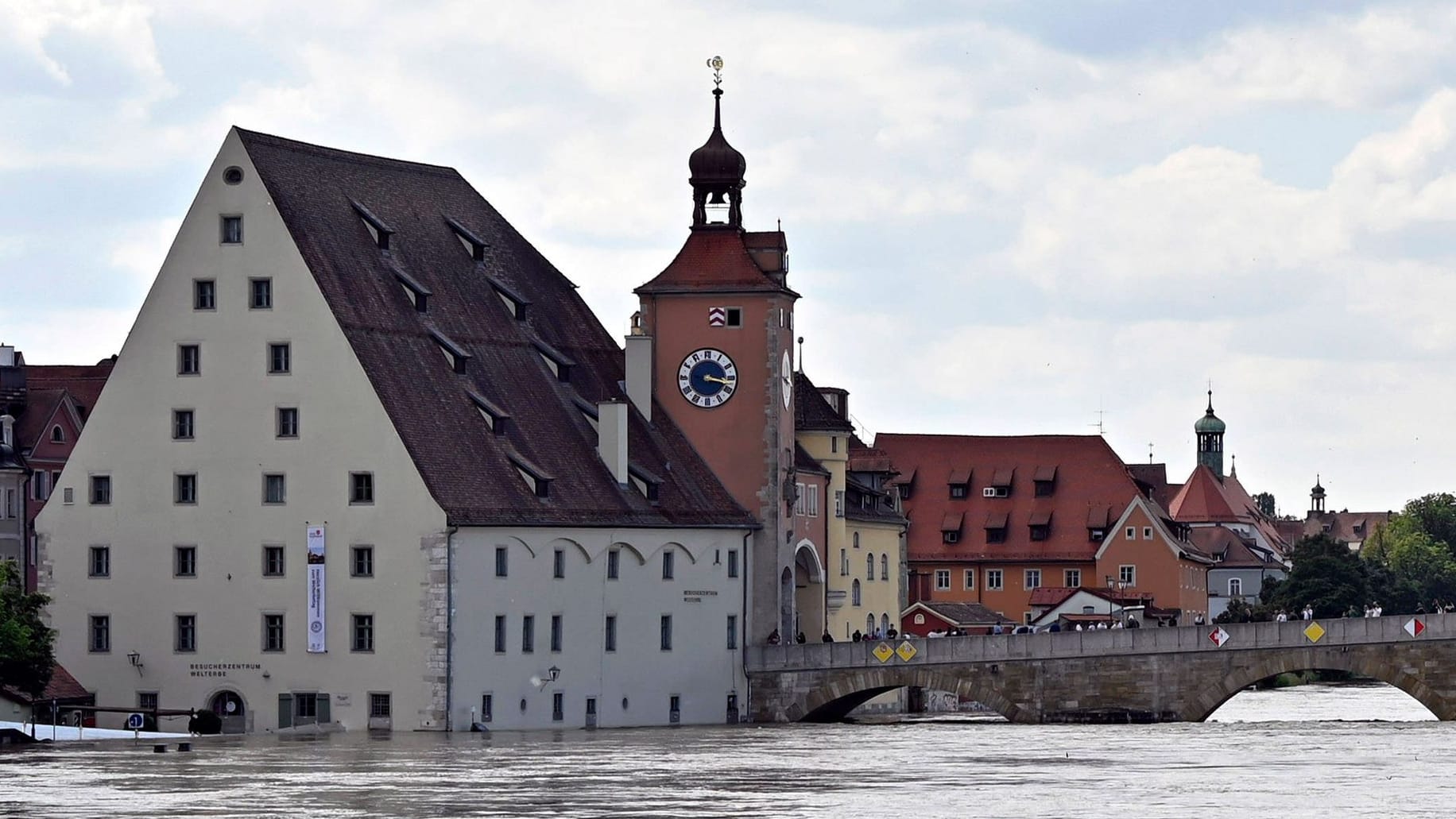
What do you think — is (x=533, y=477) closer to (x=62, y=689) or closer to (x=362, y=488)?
→ (x=362, y=488)

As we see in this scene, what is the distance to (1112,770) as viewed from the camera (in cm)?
6869

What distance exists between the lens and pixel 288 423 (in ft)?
299

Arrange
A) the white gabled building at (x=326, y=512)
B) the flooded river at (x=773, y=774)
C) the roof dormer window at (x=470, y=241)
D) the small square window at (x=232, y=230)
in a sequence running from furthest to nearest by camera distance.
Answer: the roof dormer window at (x=470, y=241) < the small square window at (x=232, y=230) < the white gabled building at (x=326, y=512) < the flooded river at (x=773, y=774)

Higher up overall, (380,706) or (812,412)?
(812,412)

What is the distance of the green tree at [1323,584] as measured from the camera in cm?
17688

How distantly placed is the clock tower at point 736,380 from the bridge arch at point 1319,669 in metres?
14.4

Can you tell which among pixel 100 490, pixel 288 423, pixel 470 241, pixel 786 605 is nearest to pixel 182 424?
pixel 100 490

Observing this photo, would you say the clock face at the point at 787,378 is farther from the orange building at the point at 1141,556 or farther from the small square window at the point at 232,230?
the orange building at the point at 1141,556

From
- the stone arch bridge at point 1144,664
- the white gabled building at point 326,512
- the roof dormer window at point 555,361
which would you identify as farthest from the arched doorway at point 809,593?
the white gabled building at point 326,512

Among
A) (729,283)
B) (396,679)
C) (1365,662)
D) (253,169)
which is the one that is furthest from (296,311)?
(1365,662)

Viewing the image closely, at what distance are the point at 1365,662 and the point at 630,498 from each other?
833 inches

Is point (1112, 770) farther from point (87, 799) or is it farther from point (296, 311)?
point (296, 311)

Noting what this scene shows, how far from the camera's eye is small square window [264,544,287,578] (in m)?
90.8

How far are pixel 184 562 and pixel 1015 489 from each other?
70.9 meters
